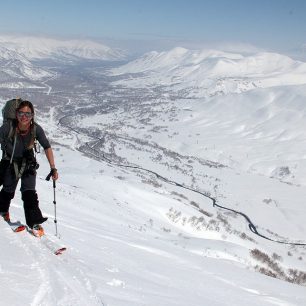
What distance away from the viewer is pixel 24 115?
8430 mm

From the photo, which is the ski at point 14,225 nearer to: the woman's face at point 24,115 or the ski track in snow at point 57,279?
the ski track in snow at point 57,279

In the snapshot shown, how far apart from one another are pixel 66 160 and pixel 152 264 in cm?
6336

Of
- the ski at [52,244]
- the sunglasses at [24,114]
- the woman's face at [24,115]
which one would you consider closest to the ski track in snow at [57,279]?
the ski at [52,244]

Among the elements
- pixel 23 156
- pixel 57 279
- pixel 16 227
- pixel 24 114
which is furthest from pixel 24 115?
pixel 57 279

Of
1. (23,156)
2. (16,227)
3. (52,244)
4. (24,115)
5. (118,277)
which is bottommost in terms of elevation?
(118,277)

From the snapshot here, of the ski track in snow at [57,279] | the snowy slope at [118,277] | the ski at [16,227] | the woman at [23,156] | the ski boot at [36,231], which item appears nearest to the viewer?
the ski track in snow at [57,279]

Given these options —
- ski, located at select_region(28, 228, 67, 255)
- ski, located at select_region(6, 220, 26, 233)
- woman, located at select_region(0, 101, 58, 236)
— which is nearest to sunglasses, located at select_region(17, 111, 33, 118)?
woman, located at select_region(0, 101, 58, 236)

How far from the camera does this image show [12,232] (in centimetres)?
876

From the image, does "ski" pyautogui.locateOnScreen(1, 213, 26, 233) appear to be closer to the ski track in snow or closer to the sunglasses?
the ski track in snow

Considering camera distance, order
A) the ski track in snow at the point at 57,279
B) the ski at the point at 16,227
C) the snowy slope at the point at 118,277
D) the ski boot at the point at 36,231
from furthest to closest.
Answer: the ski boot at the point at 36,231 → the ski at the point at 16,227 → the snowy slope at the point at 118,277 → the ski track in snow at the point at 57,279

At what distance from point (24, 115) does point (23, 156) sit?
0.92 metres

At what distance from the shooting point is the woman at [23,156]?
28.2ft

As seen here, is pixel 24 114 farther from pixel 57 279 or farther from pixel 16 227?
pixel 57 279

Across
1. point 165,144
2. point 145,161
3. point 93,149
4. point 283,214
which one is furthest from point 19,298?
point 165,144
